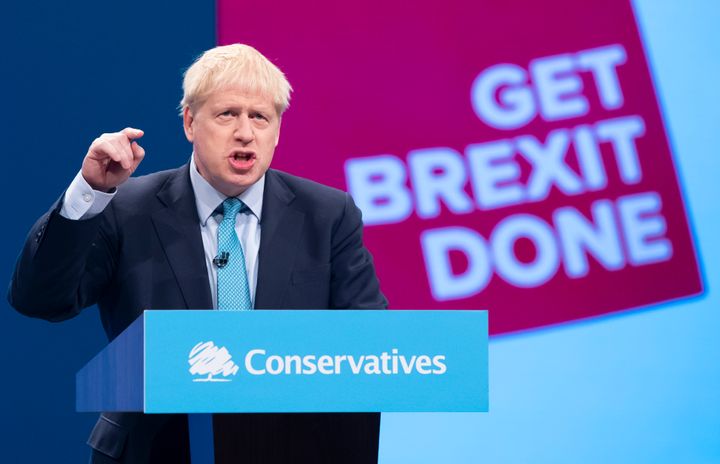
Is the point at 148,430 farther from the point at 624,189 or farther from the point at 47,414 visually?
the point at 624,189

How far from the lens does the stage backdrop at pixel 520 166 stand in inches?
159

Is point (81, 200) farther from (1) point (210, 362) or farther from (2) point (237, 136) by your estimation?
(1) point (210, 362)

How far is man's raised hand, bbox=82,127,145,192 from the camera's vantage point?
6.06ft

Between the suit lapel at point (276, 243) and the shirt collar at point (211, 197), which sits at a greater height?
the shirt collar at point (211, 197)

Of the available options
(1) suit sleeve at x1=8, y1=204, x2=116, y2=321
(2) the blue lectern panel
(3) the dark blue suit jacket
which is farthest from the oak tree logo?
(1) suit sleeve at x1=8, y1=204, x2=116, y2=321

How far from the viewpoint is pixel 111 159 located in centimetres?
190

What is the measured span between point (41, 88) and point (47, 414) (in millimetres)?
1114

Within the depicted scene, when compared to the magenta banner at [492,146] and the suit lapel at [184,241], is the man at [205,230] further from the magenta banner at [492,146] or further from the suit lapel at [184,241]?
the magenta banner at [492,146]

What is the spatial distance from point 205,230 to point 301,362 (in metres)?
0.68

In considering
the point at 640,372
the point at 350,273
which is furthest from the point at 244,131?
the point at 640,372

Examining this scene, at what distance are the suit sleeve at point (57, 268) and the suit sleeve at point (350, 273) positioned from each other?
46cm

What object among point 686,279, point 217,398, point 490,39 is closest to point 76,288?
point 217,398

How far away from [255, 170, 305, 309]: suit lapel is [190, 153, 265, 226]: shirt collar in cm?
1

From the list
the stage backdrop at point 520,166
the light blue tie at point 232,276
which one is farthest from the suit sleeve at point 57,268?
the stage backdrop at point 520,166
